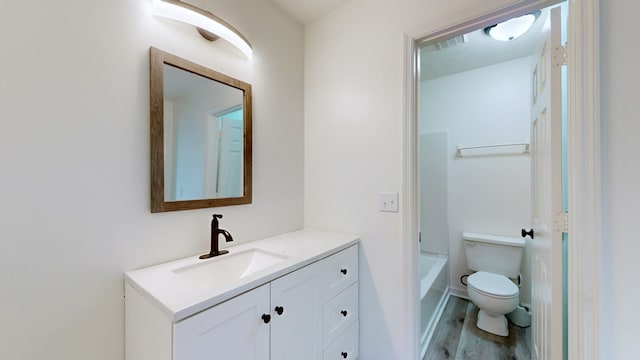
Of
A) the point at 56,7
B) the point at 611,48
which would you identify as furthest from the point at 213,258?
the point at 611,48

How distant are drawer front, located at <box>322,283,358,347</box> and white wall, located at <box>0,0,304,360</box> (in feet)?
2.55

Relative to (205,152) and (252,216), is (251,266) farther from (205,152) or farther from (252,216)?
(205,152)

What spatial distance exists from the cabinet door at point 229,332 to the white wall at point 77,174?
50 cm

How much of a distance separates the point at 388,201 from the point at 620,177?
0.92 metres

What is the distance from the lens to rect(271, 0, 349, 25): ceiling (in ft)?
5.44

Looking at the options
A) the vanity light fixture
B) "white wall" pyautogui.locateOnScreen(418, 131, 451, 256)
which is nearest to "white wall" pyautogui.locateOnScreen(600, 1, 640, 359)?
the vanity light fixture

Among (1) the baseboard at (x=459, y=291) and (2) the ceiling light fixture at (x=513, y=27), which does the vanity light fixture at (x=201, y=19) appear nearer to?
(2) the ceiling light fixture at (x=513, y=27)

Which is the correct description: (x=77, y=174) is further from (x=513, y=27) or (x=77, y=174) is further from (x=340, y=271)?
(x=513, y=27)

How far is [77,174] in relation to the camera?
0.90 metres

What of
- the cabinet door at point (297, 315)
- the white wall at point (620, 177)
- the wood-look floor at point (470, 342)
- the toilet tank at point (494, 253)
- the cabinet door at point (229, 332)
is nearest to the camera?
the cabinet door at point (229, 332)

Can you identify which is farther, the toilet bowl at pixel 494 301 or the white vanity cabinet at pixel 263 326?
the toilet bowl at pixel 494 301

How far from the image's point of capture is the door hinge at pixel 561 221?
3.45 feet

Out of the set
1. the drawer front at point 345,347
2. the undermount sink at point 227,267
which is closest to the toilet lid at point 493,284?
the drawer front at point 345,347

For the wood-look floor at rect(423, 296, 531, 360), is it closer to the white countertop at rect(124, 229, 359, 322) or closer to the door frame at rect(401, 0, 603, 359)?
the door frame at rect(401, 0, 603, 359)
